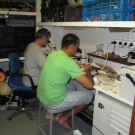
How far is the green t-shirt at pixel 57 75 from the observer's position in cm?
169

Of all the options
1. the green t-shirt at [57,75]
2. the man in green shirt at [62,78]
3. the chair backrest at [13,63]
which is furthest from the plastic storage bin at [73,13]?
the chair backrest at [13,63]

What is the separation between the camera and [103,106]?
67.8 inches

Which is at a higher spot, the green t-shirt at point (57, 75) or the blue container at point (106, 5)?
the blue container at point (106, 5)

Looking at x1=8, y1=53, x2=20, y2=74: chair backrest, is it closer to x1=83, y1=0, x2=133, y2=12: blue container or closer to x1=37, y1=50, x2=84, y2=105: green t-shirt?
x1=37, y1=50, x2=84, y2=105: green t-shirt

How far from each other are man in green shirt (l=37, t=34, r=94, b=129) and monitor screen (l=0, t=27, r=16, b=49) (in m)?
1.24

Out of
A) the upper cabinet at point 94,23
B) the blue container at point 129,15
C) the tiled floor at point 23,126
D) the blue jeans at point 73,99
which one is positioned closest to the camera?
the upper cabinet at point 94,23

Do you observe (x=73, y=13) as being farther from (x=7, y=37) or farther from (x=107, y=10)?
(x=7, y=37)

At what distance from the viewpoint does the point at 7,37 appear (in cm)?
278

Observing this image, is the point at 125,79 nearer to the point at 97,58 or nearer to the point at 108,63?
the point at 108,63

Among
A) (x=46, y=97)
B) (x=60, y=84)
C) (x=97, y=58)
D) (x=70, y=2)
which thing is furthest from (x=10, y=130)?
(x=70, y=2)

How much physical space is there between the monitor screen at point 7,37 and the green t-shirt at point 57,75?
1258mm

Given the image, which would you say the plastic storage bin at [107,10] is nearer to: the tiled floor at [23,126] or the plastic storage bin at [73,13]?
the plastic storage bin at [73,13]

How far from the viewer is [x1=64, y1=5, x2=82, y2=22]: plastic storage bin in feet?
7.29

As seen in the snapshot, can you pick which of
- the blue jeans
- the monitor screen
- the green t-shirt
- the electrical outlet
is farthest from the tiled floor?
the electrical outlet
